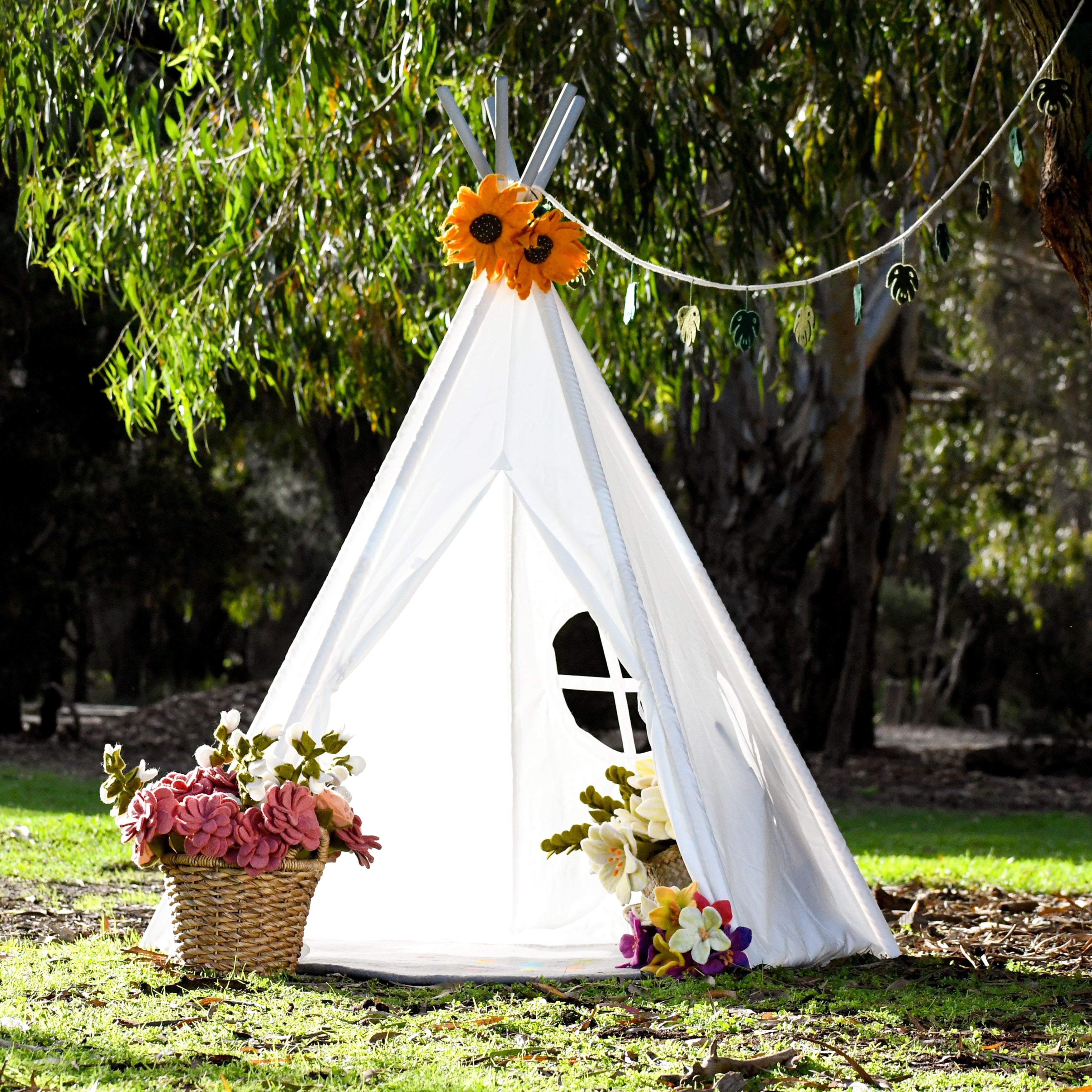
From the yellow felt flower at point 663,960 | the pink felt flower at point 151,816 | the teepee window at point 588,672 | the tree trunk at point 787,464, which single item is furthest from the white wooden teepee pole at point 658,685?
the teepee window at point 588,672

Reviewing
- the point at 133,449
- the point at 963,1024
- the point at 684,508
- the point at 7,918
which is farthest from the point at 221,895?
the point at 684,508

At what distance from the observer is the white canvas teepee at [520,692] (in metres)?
3.76

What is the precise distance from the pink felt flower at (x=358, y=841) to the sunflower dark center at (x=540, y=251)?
171 centimetres

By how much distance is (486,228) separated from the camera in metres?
4.21

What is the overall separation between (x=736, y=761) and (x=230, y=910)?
55.0 inches

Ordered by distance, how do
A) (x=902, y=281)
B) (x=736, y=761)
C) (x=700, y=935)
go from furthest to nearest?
1. (x=736, y=761)
2. (x=700, y=935)
3. (x=902, y=281)

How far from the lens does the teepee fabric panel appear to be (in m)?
3.71

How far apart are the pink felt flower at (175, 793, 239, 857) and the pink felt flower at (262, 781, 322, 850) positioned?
9 centimetres

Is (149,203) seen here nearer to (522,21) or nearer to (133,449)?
(522,21)

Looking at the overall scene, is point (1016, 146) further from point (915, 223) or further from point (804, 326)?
point (804, 326)

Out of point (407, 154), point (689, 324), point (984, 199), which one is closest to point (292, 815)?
point (689, 324)

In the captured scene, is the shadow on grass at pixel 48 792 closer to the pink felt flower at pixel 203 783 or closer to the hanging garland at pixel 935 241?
the pink felt flower at pixel 203 783

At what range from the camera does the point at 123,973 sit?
349 cm

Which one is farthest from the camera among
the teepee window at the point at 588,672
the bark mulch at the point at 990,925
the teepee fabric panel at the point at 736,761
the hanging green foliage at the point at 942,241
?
the teepee window at the point at 588,672
